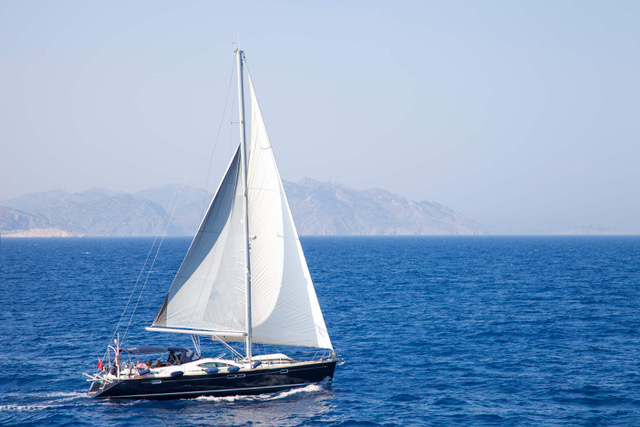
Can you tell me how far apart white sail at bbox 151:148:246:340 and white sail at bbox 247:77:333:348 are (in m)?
0.77

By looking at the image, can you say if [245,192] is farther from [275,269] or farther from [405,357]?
[405,357]

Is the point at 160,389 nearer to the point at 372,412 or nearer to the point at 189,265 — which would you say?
the point at 189,265

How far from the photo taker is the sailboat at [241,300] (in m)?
31.8

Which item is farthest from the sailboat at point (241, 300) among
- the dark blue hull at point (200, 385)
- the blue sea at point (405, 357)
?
the blue sea at point (405, 357)

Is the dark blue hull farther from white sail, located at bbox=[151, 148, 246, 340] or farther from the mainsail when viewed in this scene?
white sail, located at bbox=[151, 148, 246, 340]

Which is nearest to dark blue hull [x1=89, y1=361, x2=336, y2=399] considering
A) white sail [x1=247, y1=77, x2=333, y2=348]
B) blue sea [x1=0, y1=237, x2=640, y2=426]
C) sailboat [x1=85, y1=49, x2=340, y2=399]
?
sailboat [x1=85, y1=49, x2=340, y2=399]

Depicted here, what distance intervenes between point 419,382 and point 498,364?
674cm

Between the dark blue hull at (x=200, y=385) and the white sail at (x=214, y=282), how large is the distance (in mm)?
2337

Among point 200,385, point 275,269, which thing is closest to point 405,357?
point 275,269

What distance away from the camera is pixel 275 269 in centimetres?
3284

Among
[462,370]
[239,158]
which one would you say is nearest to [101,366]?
[239,158]

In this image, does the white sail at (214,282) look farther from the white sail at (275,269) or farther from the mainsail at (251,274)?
the white sail at (275,269)

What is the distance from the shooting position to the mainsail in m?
32.2

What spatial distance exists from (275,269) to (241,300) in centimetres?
244
